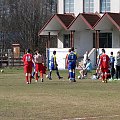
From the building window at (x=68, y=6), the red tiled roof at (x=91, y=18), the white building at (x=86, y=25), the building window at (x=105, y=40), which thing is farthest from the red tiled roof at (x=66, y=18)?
the building window at (x=105, y=40)

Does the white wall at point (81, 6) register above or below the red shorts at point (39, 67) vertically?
above

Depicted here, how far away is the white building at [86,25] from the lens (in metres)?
54.5

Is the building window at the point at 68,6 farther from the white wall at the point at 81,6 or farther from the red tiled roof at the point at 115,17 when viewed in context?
the red tiled roof at the point at 115,17

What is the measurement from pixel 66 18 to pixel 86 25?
125 inches

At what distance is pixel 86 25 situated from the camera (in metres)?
56.2

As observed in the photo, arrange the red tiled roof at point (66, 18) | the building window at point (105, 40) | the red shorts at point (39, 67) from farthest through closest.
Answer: the red tiled roof at point (66, 18), the building window at point (105, 40), the red shorts at point (39, 67)

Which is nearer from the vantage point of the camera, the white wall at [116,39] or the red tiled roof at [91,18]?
the white wall at [116,39]

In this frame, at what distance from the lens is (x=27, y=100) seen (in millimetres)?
19984

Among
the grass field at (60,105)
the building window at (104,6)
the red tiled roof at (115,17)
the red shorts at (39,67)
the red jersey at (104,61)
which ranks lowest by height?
the grass field at (60,105)

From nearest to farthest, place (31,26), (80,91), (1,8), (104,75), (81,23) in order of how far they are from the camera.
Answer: (80,91)
(104,75)
(81,23)
(31,26)
(1,8)

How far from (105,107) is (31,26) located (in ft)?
220

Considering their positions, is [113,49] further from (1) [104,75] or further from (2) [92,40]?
(1) [104,75]

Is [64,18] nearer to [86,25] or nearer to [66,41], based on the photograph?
[86,25]

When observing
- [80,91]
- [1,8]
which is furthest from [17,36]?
[80,91]
